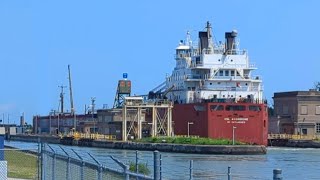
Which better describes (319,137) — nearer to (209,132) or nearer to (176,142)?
(209,132)

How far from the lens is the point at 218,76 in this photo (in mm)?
97625

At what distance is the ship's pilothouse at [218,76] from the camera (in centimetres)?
9656

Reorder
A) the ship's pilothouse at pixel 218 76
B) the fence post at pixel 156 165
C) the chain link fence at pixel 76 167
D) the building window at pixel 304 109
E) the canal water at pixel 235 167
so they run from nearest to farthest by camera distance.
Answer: the fence post at pixel 156 165 → the chain link fence at pixel 76 167 → the canal water at pixel 235 167 → the ship's pilothouse at pixel 218 76 → the building window at pixel 304 109

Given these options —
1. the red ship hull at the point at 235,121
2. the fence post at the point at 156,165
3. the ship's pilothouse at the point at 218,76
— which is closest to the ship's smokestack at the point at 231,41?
the ship's pilothouse at the point at 218,76

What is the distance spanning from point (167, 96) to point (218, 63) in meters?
10.9

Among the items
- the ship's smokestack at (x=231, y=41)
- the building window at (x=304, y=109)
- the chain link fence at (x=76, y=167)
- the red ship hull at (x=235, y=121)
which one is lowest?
the chain link fence at (x=76, y=167)

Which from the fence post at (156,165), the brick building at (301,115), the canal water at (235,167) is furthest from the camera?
the brick building at (301,115)

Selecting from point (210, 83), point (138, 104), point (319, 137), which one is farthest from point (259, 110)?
point (319, 137)

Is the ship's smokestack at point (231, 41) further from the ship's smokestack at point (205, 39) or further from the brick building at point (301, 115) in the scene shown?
the brick building at point (301, 115)

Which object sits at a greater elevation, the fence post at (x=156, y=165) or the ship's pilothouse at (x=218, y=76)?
the ship's pilothouse at (x=218, y=76)

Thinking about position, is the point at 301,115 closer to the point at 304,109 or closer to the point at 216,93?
the point at 304,109

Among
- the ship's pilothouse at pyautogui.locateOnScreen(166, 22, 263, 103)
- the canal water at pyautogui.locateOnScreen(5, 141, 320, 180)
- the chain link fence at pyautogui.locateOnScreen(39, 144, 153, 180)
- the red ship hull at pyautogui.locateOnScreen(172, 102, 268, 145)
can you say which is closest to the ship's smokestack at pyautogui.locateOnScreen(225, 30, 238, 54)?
the ship's pilothouse at pyautogui.locateOnScreen(166, 22, 263, 103)

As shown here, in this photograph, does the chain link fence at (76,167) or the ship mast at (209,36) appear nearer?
the chain link fence at (76,167)

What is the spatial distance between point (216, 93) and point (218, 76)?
258 centimetres
